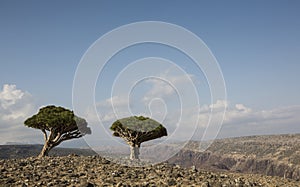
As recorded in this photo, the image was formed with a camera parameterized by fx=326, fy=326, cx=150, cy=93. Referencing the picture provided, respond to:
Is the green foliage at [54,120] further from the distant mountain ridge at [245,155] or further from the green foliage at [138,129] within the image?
the distant mountain ridge at [245,155]

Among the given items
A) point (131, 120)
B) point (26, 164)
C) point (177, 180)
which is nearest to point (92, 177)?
point (177, 180)

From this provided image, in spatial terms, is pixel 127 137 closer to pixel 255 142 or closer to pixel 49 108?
pixel 49 108

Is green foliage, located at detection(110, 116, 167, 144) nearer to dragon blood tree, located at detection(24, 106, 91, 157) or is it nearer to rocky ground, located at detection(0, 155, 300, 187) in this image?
dragon blood tree, located at detection(24, 106, 91, 157)

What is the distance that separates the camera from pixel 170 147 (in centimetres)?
3644

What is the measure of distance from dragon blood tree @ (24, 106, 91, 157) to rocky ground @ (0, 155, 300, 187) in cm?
1352

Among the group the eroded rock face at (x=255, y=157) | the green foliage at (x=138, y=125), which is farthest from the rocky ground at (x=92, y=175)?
the eroded rock face at (x=255, y=157)

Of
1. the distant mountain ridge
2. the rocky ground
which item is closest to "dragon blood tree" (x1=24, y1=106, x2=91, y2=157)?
the rocky ground

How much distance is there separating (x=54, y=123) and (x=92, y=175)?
22.3m

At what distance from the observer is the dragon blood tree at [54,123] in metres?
47.6

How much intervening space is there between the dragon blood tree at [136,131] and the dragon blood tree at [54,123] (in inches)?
278

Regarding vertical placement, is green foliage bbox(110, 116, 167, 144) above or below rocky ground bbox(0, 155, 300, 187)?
above

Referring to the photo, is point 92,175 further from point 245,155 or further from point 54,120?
point 245,155

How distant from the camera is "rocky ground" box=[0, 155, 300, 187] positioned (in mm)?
24188

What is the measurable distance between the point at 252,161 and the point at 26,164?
129262 millimetres
